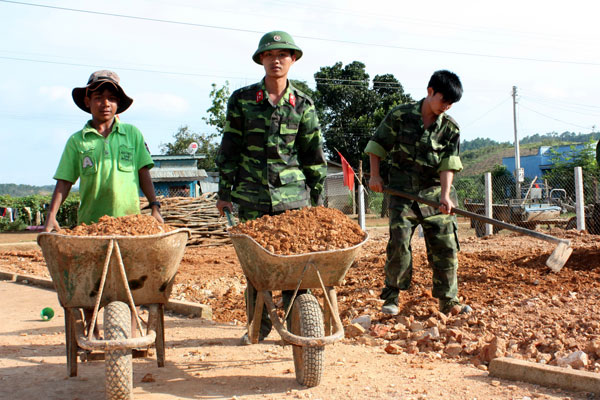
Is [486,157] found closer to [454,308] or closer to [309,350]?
[454,308]

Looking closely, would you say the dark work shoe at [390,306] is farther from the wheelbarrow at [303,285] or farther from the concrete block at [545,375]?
the concrete block at [545,375]

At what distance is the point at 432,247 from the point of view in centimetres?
490

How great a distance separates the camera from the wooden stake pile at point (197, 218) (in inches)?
538

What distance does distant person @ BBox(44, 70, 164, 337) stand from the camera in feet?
12.9

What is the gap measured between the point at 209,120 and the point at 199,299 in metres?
27.8

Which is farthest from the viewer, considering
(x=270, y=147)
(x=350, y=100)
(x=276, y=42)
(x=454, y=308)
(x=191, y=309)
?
(x=350, y=100)

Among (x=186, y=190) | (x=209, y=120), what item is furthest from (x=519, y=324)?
(x=209, y=120)

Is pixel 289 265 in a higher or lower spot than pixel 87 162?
lower

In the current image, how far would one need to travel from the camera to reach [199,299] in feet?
22.2

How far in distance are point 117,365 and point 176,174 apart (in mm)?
29931

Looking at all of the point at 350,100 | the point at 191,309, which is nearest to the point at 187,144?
the point at 350,100

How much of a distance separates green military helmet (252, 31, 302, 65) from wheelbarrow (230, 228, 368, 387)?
4.52 feet

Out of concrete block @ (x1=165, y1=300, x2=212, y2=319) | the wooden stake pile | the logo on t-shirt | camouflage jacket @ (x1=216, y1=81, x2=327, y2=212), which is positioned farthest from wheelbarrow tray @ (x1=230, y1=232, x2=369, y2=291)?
the wooden stake pile

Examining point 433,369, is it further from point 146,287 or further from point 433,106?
point 433,106
